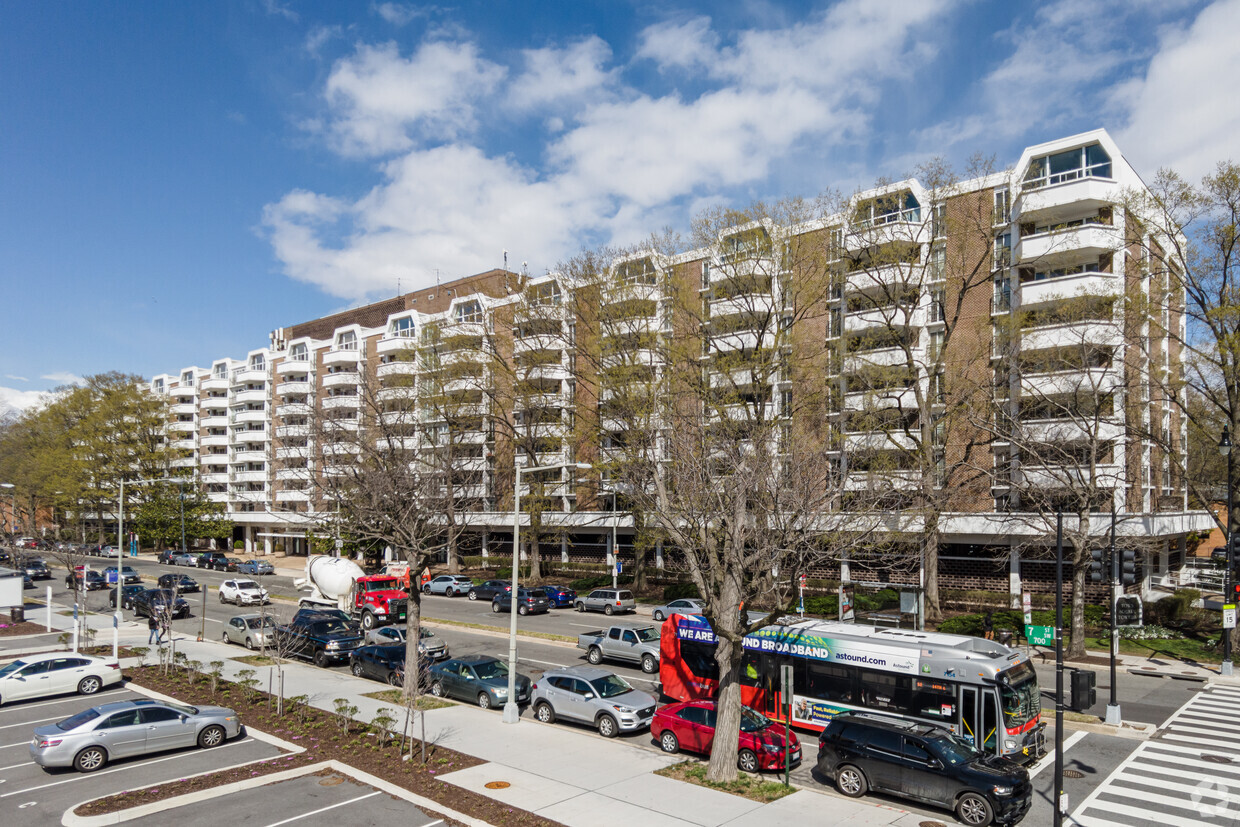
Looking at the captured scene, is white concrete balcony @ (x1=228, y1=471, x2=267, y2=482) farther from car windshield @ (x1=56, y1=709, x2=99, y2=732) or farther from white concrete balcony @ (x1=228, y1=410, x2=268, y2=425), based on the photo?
car windshield @ (x1=56, y1=709, x2=99, y2=732)

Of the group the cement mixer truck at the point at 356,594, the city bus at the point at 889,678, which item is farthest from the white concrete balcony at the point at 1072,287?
the cement mixer truck at the point at 356,594

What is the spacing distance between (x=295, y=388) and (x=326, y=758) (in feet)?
247

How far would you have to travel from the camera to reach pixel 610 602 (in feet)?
139

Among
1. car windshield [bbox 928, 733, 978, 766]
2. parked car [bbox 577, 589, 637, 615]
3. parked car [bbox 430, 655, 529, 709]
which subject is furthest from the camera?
parked car [bbox 577, 589, 637, 615]

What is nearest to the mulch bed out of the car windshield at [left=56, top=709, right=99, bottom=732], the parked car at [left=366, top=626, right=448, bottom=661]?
the car windshield at [left=56, top=709, right=99, bottom=732]

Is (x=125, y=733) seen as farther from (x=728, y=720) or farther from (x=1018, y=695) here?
(x=1018, y=695)

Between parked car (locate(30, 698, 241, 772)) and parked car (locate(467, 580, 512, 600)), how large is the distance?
88.8 feet

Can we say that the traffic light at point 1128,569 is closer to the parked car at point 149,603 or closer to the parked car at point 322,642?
the parked car at point 322,642

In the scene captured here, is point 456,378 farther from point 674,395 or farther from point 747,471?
point 747,471

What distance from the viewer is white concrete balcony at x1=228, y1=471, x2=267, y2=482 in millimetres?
88312

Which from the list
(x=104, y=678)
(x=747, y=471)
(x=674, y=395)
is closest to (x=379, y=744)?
(x=747, y=471)

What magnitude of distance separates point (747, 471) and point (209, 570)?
66.0 meters

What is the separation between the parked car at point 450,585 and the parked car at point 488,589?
1.05 m

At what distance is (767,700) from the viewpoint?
66.7 feet
